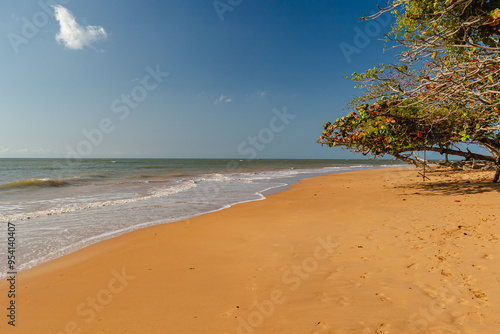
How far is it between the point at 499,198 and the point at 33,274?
493 inches

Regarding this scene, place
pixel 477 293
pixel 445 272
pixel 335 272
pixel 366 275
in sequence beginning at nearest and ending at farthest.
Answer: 1. pixel 477 293
2. pixel 445 272
3. pixel 366 275
4. pixel 335 272

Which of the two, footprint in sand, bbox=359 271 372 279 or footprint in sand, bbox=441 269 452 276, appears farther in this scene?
footprint in sand, bbox=359 271 372 279

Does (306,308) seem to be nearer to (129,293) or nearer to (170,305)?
(170,305)

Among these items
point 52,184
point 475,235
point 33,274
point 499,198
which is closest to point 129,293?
point 33,274

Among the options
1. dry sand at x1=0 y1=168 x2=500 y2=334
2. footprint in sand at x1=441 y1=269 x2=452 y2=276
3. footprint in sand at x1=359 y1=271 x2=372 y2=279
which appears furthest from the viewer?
footprint in sand at x1=359 y1=271 x2=372 y2=279

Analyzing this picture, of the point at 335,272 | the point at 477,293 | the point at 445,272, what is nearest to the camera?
the point at 477,293

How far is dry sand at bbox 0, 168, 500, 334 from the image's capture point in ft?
9.22

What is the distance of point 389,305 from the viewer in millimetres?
3002

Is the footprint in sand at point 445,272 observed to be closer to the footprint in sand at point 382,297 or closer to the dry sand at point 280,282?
the dry sand at point 280,282

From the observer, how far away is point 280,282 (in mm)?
3680

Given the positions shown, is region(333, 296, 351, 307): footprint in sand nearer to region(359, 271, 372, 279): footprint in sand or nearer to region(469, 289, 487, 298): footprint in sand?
region(359, 271, 372, 279): footprint in sand

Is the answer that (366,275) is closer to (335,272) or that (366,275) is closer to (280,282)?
(335,272)

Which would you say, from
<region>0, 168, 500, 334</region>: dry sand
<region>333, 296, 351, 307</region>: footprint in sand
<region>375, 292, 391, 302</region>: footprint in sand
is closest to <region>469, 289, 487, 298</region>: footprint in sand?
<region>0, 168, 500, 334</region>: dry sand

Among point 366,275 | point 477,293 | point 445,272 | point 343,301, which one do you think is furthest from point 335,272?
point 477,293
